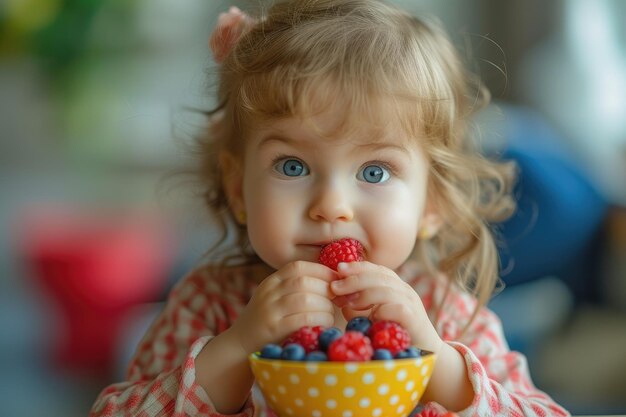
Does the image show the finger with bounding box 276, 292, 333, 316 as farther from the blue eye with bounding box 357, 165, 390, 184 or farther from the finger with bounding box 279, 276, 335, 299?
the blue eye with bounding box 357, 165, 390, 184

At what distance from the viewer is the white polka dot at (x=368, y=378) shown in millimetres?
759

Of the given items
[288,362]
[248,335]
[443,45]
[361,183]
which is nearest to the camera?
[288,362]

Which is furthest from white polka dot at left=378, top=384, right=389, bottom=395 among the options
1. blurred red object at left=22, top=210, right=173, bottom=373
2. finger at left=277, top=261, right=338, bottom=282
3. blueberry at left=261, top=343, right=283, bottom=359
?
blurred red object at left=22, top=210, right=173, bottom=373

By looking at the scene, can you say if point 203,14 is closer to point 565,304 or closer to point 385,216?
point 565,304

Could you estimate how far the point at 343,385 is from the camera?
763 millimetres

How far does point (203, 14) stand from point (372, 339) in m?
2.20

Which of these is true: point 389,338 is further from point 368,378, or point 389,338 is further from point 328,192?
point 328,192

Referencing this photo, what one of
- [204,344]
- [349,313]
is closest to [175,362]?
[204,344]

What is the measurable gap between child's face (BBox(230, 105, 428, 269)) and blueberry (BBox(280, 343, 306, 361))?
0.25 meters

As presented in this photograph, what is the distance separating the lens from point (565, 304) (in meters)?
2.11

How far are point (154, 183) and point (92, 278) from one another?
0.54 meters

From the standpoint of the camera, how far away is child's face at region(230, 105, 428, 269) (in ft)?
3.41

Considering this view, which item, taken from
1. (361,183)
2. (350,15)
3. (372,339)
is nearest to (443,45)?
(350,15)

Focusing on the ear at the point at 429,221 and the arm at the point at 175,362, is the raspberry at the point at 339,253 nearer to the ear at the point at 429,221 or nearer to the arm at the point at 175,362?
the arm at the point at 175,362
